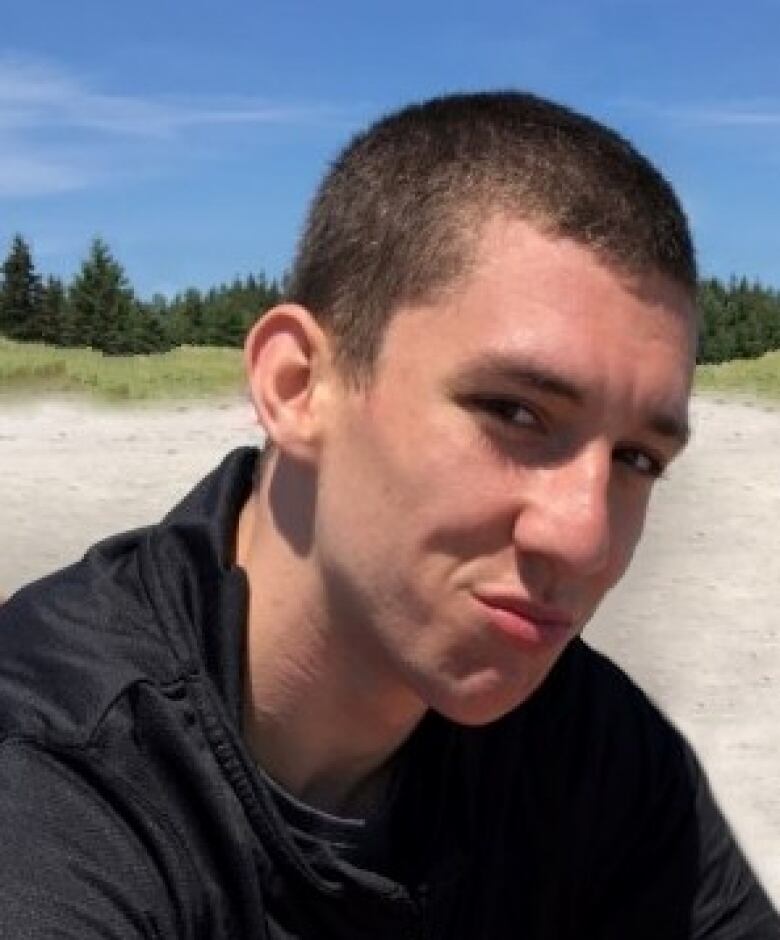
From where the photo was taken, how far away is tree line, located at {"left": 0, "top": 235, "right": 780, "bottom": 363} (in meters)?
28.1

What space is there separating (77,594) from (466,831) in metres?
0.60

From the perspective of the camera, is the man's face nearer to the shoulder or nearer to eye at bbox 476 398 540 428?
eye at bbox 476 398 540 428

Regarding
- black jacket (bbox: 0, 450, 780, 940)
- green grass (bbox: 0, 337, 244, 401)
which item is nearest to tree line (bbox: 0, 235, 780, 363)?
green grass (bbox: 0, 337, 244, 401)

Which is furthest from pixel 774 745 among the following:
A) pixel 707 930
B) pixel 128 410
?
pixel 128 410

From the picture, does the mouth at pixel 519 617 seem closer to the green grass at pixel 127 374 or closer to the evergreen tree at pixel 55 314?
the green grass at pixel 127 374

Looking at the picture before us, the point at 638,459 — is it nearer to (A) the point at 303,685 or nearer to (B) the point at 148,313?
(A) the point at 303,685

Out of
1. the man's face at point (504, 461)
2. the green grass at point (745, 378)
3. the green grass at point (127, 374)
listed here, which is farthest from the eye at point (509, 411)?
the green grass at point (745, 378)

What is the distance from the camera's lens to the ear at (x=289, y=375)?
2.11 metres

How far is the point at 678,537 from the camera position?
10.9 m

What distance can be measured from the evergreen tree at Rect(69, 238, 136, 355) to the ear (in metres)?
33.2

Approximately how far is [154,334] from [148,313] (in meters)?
0.45

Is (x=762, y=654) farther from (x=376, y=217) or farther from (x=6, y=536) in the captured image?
(x=376, y=217)

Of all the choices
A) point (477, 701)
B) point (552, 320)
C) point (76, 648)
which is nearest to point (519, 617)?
point (477, 701)

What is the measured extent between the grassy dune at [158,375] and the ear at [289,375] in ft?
46.0
